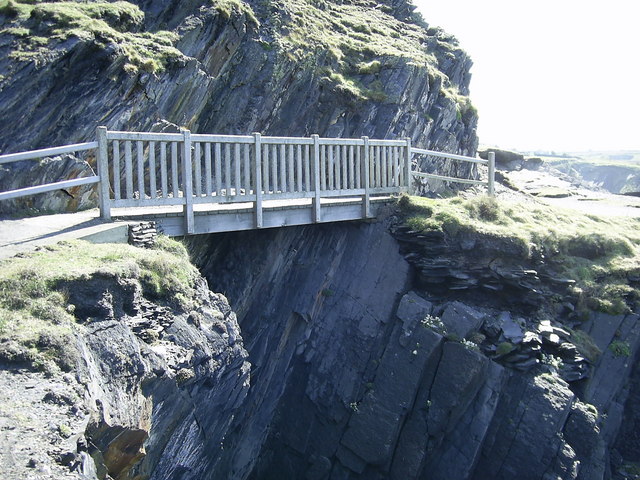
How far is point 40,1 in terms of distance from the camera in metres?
14.5

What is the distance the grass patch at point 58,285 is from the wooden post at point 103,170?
1.20 meters

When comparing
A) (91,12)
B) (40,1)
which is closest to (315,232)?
(91,12)

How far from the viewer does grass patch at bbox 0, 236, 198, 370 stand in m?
6.16

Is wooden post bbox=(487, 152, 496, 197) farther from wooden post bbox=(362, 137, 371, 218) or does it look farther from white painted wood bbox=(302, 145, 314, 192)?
white painted wood bbox=(302, 145, 314, 192)

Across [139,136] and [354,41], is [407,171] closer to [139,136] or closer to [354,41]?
[139,136]

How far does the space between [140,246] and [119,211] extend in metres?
1.38

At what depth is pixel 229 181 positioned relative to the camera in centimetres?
1180

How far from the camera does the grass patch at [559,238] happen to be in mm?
14359

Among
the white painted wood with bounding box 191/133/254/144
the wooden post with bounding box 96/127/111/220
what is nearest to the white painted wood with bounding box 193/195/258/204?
the white painted wood with bounding box 191/133/254/144

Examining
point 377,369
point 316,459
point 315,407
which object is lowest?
point 316,459

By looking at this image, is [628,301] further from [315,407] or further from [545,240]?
[315,407]

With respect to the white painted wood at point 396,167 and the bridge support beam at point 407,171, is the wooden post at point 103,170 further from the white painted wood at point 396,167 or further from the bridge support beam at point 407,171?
the bridge support beam at point 407,171

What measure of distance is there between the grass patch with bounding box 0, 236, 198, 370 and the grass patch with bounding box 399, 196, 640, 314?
712 cm

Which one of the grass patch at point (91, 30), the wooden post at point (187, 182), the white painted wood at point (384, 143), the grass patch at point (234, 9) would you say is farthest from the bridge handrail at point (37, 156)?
the grass patch at point (234, 9)
